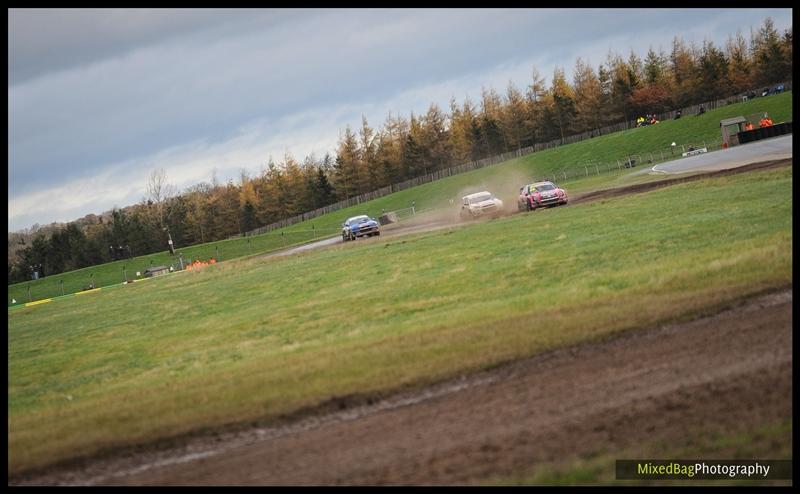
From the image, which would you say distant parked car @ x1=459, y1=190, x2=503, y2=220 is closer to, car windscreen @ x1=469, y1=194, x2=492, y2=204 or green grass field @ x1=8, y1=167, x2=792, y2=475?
car windscreen @ x1=469, y1=194, x2=492, y2=204

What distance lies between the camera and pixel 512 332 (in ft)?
49.7

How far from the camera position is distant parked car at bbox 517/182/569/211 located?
44906 mm

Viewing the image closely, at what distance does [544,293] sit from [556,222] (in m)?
15.3

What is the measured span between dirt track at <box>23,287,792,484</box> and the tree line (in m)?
129

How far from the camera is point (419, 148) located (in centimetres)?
14625

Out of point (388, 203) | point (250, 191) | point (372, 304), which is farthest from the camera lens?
point (250, 191)

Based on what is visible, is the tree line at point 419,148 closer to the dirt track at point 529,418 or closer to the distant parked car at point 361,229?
the distant parked car at point 361,229

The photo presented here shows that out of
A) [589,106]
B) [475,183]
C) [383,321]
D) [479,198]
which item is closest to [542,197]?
[479,198]

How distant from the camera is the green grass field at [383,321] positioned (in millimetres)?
13648

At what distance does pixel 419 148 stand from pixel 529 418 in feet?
452

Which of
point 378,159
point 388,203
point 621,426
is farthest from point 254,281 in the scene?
point 378,159

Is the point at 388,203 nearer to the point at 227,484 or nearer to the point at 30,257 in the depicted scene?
the point at 30,257

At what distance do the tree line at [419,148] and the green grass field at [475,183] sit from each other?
14.9m

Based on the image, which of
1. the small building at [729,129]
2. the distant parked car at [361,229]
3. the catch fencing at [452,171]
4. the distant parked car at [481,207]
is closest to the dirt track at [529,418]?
the distant parked car at [481,207]
